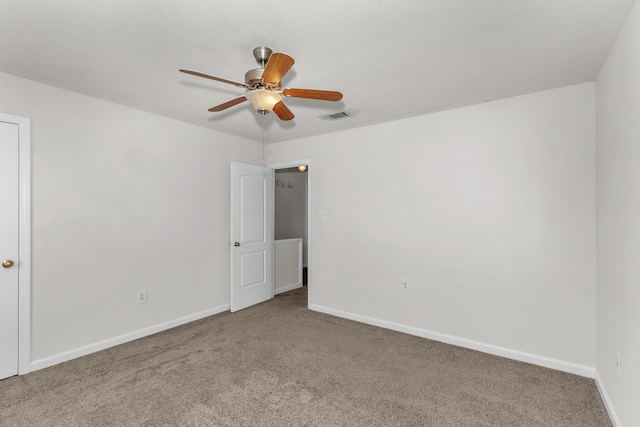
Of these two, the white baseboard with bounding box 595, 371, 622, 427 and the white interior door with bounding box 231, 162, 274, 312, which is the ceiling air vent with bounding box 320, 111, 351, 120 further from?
the white baseboard with bounding box 595, 371, 622, 427

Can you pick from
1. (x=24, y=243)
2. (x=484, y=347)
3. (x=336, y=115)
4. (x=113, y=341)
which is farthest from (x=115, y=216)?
(x=484, y=347)

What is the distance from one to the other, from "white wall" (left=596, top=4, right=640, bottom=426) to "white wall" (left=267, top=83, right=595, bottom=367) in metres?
0.19

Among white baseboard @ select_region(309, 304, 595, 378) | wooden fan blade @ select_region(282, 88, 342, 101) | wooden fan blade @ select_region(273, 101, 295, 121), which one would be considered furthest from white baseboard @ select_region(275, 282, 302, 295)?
wooden fan blade @ select_region(282, 88, 342, 101)

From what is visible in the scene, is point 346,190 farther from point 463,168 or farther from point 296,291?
point 296,291

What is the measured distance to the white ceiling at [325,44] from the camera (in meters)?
1.66

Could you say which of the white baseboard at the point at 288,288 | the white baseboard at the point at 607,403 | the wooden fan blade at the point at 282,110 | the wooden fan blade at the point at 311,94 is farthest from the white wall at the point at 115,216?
the white baseboard at the point at 607,403

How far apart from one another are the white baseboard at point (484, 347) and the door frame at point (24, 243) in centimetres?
300

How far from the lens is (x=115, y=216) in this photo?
3.13m

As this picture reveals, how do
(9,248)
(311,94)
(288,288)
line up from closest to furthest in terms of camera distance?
1. (311,94)
2. (9,248)
3. (288,288)

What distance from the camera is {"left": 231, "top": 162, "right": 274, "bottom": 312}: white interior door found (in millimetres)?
4184

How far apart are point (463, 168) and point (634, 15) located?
5.35 feet

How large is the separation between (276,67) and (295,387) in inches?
86.9

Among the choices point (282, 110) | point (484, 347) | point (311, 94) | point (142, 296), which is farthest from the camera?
point (142, 296)

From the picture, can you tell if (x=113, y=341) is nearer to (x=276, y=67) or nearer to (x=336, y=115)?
(x=276, y=67)
